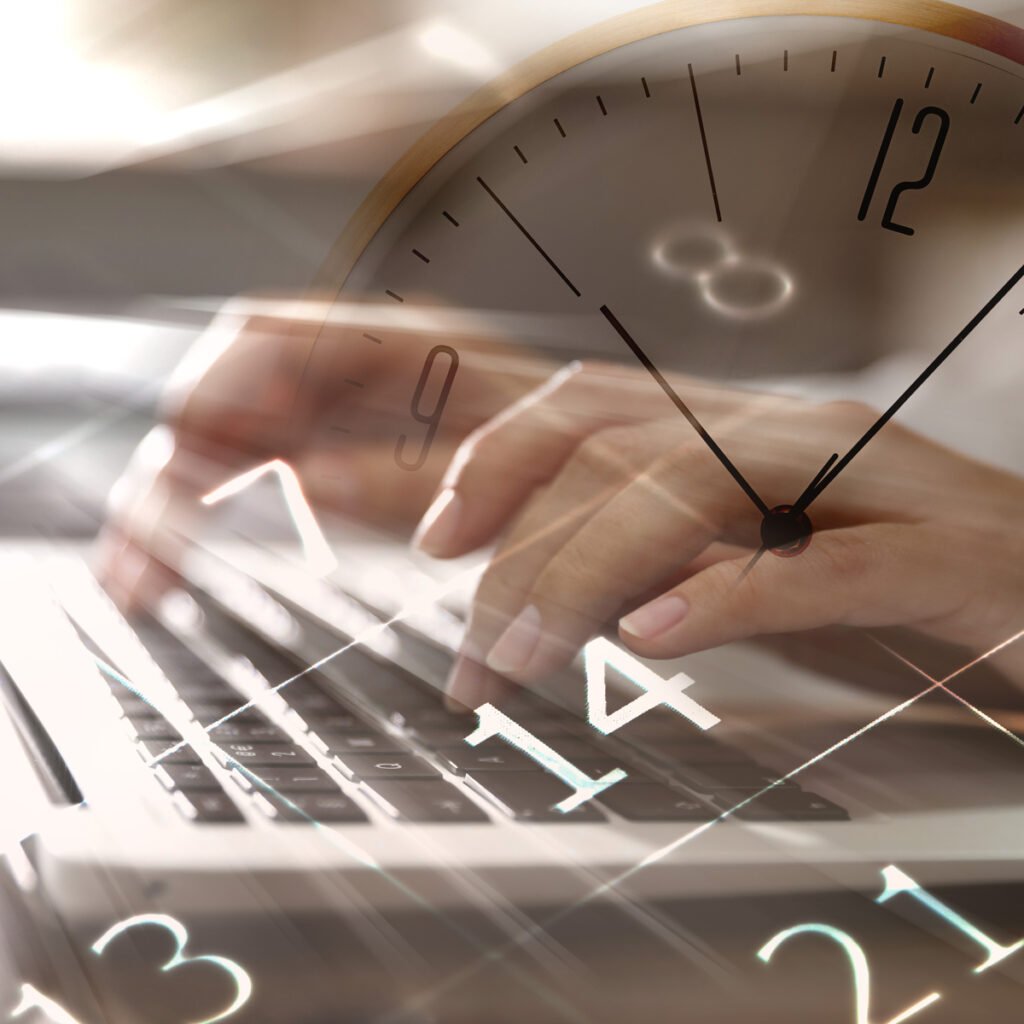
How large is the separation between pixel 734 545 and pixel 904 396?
0.10m

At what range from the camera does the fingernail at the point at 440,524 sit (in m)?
0.45

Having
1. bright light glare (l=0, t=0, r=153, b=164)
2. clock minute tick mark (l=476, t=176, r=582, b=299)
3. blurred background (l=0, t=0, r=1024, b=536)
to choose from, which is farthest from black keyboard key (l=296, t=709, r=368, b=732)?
bright light glare (l=0, t=0, r=153, b=164)

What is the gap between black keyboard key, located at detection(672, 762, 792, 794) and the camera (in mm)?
360

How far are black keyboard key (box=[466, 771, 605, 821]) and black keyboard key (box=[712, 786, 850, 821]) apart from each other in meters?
0.06

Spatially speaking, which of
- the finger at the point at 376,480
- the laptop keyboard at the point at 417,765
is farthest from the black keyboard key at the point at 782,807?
the finger at the point at 376,480

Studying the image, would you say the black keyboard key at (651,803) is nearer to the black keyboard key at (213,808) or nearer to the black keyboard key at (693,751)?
the black keyboard key at (693,751)

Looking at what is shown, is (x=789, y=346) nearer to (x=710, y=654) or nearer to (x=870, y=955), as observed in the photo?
(x=710, y=654)

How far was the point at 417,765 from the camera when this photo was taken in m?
0.36
